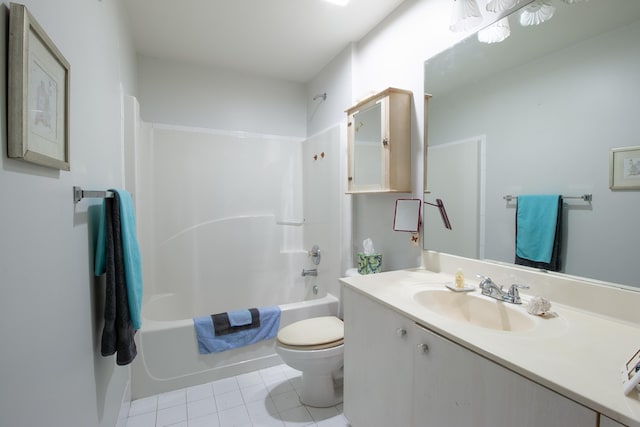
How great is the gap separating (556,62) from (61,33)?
174 centimetres

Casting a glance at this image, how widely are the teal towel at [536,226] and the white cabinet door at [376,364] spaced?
0.62m

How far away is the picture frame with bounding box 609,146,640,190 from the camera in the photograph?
0.95 m

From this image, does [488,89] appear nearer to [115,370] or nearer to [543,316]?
[543,316]

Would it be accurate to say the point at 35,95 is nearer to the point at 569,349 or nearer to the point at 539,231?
the point at 569,349

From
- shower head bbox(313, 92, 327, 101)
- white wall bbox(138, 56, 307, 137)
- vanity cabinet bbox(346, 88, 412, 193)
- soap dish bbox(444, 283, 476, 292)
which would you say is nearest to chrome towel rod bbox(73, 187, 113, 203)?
vanity cabinet bbox(346, 88, 412, 193)

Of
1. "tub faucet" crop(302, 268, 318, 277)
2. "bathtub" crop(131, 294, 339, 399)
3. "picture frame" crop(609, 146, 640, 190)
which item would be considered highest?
"picture frame" crop(609, 146, 640, 190)

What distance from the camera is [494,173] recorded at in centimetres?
140

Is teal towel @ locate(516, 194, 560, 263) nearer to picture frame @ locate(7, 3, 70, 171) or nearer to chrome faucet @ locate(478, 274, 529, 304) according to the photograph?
chrome faucet @ locate(478, 274, 529, 304)

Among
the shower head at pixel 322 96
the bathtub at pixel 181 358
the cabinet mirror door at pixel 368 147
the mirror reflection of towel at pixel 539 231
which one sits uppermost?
the shower head at pixel 322 96

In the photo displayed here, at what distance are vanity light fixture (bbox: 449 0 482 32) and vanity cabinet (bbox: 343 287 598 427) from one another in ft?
4.29

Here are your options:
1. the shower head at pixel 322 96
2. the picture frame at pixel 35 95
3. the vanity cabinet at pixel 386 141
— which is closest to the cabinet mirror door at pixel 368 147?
the vanity cabinet at pixel 386 141

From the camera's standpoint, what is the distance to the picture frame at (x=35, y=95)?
0.62m

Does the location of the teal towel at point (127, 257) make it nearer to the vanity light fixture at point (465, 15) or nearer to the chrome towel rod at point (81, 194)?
the chrome towel rod at point (81, 194)

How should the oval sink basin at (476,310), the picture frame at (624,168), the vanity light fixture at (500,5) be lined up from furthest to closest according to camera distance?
the vanity light fixture at (500,5) < the oval sink basin at (476,310) < the picture frame at (624,168)
